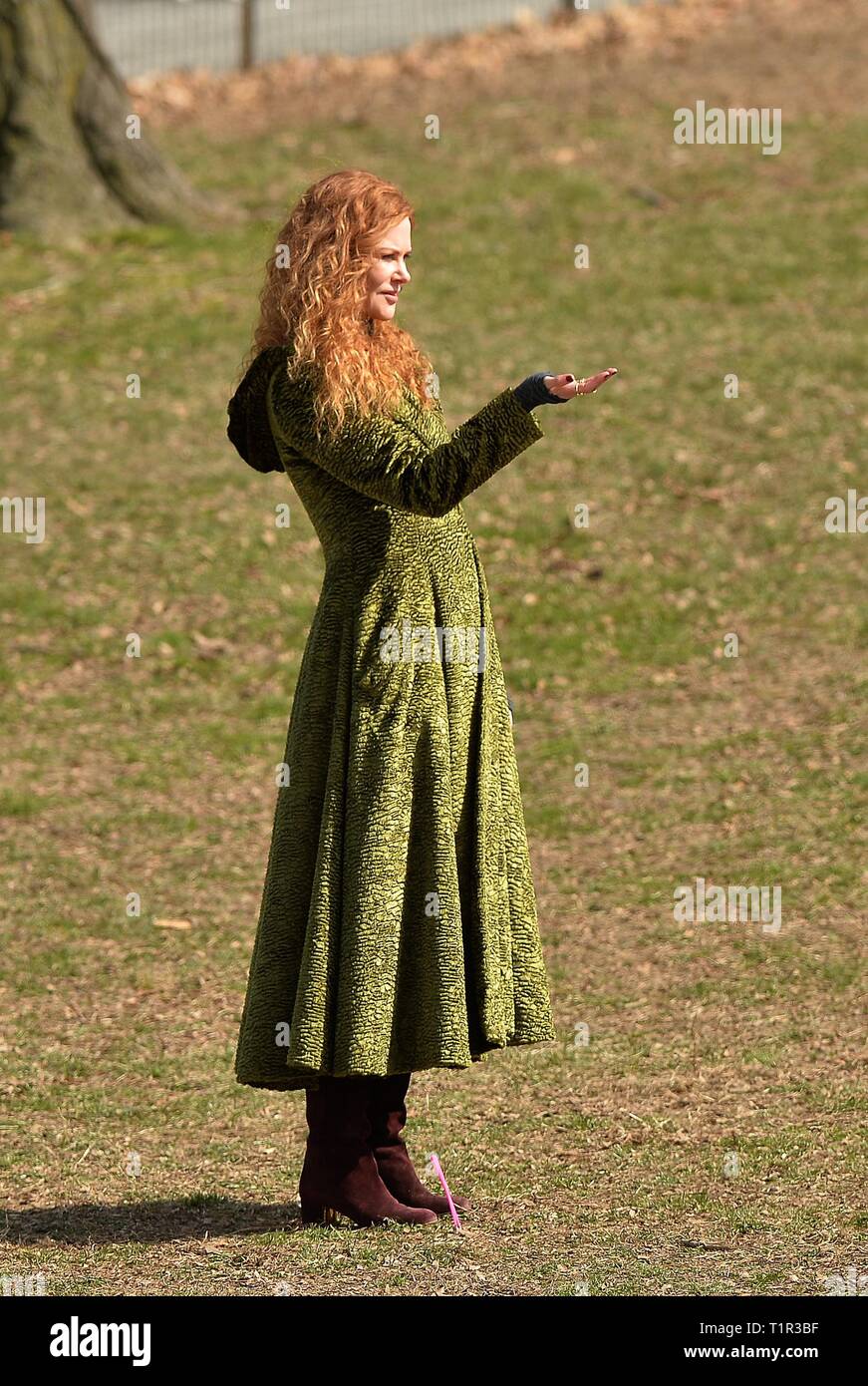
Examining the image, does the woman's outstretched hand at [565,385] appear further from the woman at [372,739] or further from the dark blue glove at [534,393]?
the woman at [372,739]

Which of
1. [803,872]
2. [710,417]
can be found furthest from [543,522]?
[803,872]

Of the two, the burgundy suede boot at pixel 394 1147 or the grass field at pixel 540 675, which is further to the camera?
the grass field at pixel 540 675

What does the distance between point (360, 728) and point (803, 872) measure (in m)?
3.31

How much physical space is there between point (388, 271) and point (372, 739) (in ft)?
3.39

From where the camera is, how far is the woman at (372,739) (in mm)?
4391

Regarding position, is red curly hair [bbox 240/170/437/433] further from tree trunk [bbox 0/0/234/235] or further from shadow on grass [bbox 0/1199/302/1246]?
tree trunk [bbox 0/0/234/235]

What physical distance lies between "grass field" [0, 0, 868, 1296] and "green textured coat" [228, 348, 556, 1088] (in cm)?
53

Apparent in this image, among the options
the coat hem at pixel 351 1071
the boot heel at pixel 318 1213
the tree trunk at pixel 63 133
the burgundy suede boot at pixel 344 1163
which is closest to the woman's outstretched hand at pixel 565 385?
the coat hem at pixel 351 1071

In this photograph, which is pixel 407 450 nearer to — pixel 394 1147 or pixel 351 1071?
pixel 351 1071

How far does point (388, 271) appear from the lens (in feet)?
14.5

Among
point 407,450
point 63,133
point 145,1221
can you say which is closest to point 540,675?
point 145,1221

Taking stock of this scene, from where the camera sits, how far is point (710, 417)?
11.3m

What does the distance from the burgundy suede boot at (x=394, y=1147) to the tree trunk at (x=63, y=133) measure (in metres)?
9.51

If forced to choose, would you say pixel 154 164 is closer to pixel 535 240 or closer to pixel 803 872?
pixel 535 240
